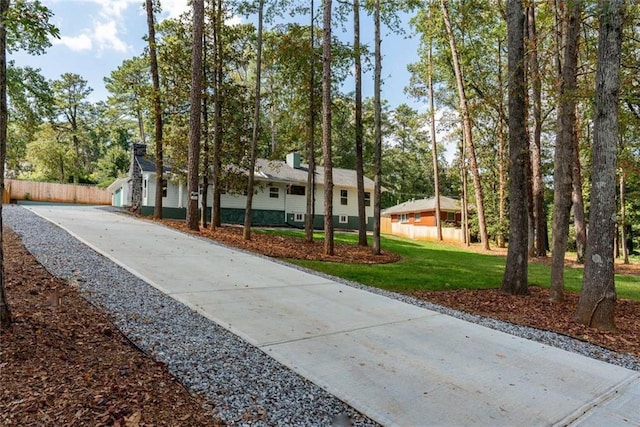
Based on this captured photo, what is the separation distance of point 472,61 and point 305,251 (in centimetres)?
1348

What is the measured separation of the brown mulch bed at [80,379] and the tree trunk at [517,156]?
6.78 m

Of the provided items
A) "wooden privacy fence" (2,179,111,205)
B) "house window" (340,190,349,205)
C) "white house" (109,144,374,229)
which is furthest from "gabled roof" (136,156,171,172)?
"wooden privacy fence" (2,179,111,205)

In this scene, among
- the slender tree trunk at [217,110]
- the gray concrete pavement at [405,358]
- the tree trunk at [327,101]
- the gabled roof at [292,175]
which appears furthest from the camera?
the gabled roof at [292,175]

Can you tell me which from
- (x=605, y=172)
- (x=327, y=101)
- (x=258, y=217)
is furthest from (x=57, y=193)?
(x=605, y=172)

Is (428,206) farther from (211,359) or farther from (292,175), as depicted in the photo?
(211,359)

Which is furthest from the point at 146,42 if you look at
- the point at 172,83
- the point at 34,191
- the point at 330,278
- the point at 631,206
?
the point at 631,206

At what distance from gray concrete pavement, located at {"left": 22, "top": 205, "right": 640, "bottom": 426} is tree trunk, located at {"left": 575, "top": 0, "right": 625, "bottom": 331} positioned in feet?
5.27

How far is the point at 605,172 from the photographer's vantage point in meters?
5.20

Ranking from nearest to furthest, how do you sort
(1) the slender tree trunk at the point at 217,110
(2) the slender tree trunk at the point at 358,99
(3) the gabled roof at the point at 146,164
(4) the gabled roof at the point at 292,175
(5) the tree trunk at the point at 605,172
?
(5) the tree trunk at the point at 605,172, (2) the slender tree trunk at the point at 358,99, (1) the slender tree trunk at the point at 217,110, (3) the gabled roof at the point at 146,164, (4) the gabled roof at the point at 292,175

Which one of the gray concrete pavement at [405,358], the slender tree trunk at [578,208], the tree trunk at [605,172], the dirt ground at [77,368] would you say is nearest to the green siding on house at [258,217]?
the slender tree trunk at [578,208]

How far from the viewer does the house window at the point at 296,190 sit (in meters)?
23.4

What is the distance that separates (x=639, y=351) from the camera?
4586 mm

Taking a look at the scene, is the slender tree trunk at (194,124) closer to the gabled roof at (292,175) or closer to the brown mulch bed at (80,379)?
the gabled roof at (292,175)

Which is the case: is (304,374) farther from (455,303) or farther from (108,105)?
(108,105)
